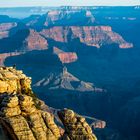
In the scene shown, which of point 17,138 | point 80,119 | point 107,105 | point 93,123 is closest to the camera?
point 17,138

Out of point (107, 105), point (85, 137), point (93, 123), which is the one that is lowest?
point (107, 105)

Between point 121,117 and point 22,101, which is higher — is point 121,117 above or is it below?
below

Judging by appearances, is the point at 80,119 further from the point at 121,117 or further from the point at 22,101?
the point at 121,117

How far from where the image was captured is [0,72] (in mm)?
41250

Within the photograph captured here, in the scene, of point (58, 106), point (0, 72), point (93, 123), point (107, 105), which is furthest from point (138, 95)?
point (0, 72)

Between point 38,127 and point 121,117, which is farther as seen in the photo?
point 121,117

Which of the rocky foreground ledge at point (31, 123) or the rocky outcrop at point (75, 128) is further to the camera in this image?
the rocky outcrop at point (75, 128)

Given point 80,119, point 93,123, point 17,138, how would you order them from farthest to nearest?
point 93,123 < point 80,119 < point 17,138

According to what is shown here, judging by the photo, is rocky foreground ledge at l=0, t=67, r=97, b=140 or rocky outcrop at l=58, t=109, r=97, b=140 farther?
rocky outcrop at l=58, t=109, r=97, b=140

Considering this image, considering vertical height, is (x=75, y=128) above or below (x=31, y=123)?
below

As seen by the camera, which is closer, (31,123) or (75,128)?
(31,123)

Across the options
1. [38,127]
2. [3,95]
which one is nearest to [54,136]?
[38,127]

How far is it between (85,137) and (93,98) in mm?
164651

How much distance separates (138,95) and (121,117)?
2564 cm
